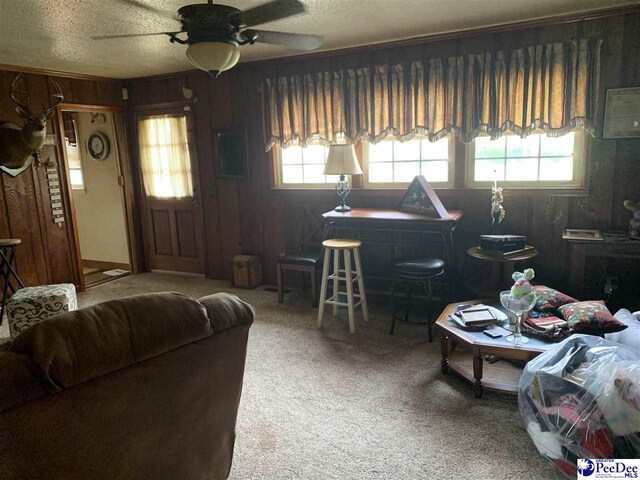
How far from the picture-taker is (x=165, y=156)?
5.43 meters

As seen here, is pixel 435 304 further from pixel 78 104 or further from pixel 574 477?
pixel 78 104

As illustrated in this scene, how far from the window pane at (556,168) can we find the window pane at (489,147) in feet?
1.11

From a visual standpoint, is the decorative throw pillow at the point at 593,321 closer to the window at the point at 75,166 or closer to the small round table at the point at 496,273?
the small round table at the point at 496,273

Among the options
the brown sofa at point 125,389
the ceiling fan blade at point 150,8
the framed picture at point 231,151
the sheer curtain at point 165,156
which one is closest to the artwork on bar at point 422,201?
the framed picture at point 231,151

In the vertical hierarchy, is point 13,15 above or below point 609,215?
above

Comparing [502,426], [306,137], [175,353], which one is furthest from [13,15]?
[502,426]

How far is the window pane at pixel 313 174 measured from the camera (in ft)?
15.3

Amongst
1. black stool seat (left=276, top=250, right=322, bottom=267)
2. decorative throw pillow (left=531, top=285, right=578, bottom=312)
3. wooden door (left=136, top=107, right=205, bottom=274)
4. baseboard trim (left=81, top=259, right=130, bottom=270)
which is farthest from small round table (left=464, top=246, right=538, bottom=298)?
baseboard trim (left=81, top=259, right=130, bottom=270)

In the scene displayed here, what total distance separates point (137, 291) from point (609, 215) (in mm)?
4606

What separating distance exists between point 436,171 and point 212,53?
2.36m

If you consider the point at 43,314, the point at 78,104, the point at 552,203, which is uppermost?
the point at 78,104

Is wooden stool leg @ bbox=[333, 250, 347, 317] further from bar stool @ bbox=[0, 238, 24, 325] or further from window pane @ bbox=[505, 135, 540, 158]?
bar stool @ bbox=[0, 238, 24, 325]

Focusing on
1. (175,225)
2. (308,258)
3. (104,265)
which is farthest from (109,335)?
(104,265)

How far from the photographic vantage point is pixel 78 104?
4.99 meters
